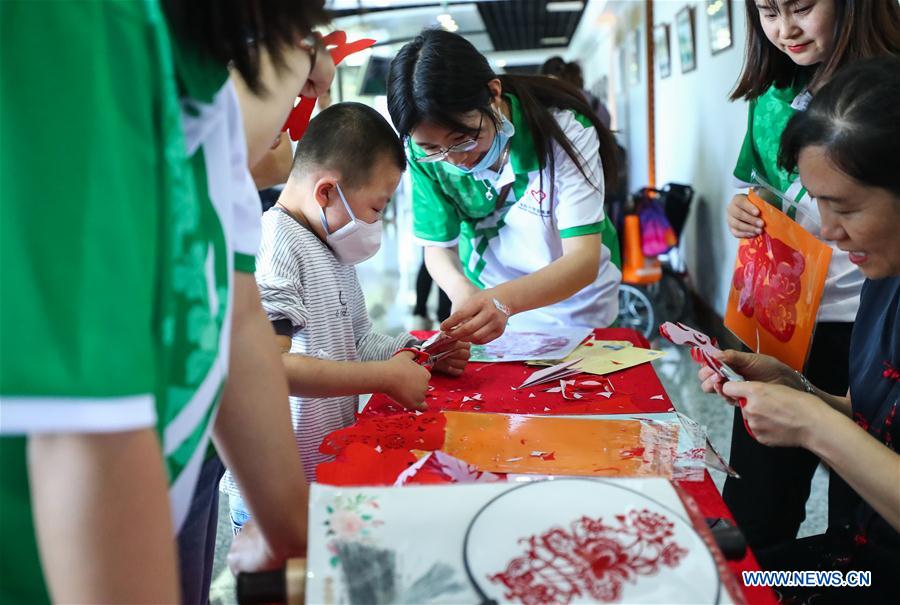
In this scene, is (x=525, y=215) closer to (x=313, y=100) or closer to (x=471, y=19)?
(x=313, y=100)

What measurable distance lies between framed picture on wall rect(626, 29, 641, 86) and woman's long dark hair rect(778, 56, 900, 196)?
5.69 meters

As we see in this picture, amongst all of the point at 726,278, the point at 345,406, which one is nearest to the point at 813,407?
the point at 345,406

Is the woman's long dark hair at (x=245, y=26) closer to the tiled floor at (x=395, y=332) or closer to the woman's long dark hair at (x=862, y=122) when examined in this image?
the woman's long dark hair at (x=862, y=122)

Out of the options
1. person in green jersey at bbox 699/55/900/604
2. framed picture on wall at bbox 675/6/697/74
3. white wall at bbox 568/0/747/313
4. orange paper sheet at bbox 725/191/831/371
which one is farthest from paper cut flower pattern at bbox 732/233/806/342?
framed picture on wall at bbox 675/6/697/74

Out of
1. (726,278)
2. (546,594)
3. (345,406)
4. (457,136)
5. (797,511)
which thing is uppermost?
(457,136)

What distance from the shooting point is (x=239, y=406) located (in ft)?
2.20

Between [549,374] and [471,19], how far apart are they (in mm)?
9344

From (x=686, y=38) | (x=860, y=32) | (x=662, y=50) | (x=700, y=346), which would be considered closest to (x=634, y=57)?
(x=662, y=50)

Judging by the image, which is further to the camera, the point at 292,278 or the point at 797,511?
the point at 797,511

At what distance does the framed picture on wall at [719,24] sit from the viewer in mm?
3436

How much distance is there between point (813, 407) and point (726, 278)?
119 inches

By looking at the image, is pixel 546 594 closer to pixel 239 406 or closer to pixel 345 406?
pixel 239 406

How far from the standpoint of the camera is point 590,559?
1.71 feet

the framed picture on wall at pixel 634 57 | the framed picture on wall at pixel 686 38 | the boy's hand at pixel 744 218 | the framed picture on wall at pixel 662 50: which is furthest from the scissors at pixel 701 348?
the framed picture on wall at pixel 634 57
